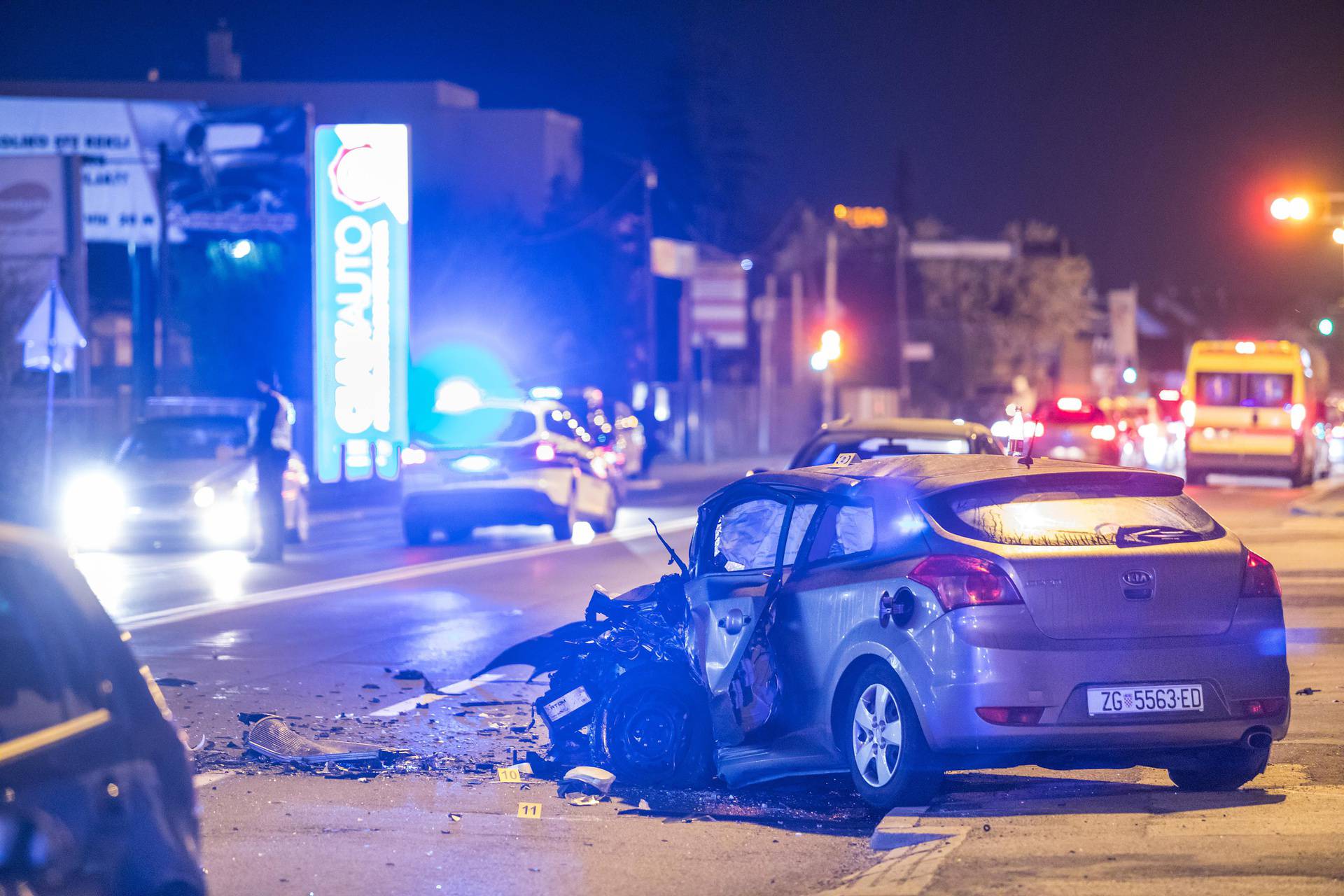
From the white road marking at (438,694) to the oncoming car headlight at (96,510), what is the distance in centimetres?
976

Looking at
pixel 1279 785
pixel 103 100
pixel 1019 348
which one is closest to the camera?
pixel 1279 785

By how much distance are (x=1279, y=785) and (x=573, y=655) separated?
3209mm

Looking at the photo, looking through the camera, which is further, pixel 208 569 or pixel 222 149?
pixel 222 149

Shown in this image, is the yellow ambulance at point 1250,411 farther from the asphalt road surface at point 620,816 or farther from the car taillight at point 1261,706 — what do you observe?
the car taillight at point 1261,706

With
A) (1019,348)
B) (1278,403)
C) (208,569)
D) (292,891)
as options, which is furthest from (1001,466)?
(1019,348)

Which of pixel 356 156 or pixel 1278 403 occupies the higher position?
pixel 356 156

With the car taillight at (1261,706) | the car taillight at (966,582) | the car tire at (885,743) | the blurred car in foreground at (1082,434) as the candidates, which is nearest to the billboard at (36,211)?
the blurred car in foreground at (1082,434)

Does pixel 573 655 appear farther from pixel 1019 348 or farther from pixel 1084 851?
pixel 1019 348

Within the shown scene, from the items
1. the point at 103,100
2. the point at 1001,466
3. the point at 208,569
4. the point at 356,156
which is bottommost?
the point at 208,569

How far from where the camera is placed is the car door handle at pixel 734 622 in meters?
7.47

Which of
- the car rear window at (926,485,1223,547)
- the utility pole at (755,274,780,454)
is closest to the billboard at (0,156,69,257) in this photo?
the utility pole at (755,274,780,454)

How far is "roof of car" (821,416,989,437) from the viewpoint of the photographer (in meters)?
13.8

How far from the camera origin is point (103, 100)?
159ft

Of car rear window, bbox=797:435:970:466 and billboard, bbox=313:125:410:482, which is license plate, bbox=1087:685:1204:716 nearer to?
car rear window, bbox=797:435:970:466
